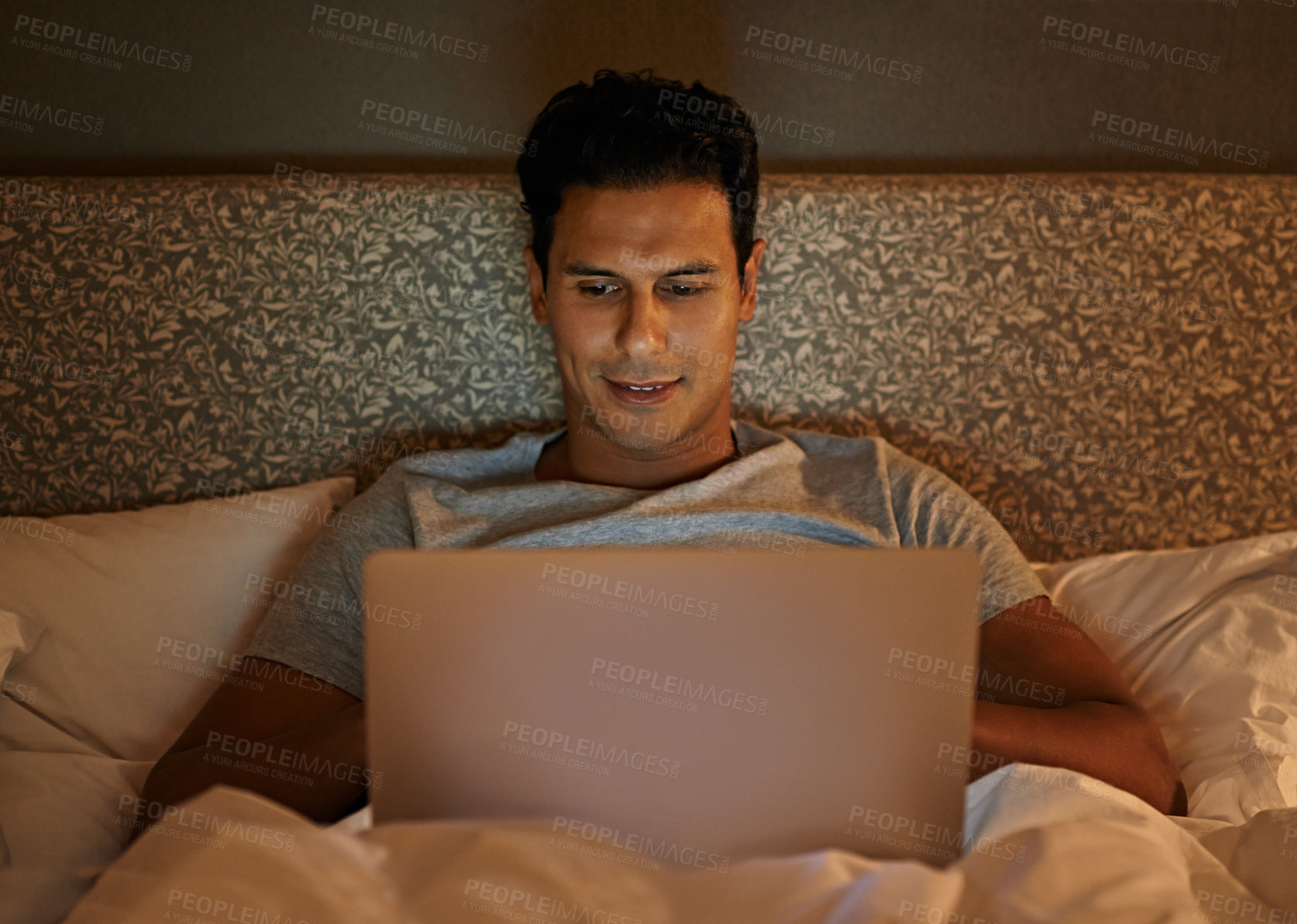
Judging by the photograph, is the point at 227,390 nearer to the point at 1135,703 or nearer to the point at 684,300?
the point at 684,300

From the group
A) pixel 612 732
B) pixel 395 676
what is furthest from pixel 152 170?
pixel 612 732

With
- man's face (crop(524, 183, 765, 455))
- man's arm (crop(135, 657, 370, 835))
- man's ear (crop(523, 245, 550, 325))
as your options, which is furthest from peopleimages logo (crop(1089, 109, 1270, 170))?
man's arm (crop(135, 657, 370, 835))

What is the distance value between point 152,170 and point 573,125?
844 millimetres

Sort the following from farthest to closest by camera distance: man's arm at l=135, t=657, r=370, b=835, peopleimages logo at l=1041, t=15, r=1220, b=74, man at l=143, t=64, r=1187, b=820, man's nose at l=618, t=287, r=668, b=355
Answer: peopleimages logo at l=1041, t=15, r=1220, b=74, man's nose at l=618, t=287, r=668, b=355, man at l=143, t=64, r=1187, b=820, man's arm at l=135, t=657, r=370, b=835

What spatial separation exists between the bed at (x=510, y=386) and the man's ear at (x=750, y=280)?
0.10 metres

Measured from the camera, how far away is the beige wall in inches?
68.5

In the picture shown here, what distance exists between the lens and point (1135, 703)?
1.33 m

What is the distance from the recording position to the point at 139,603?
4.89ft

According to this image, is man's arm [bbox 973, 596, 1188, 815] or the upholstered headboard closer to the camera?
man's arm [bbox 973, 596, 1188, 815]

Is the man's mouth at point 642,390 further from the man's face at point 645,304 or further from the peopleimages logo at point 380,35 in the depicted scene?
the peopleimages logo at point 380,35

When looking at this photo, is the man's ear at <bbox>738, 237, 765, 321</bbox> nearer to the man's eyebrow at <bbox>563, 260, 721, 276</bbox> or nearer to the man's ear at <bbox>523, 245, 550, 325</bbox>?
the man's eyebrow at <bbox>563, 260, 721, 276</bbox>

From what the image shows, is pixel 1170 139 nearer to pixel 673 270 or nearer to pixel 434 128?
pixel 673 270

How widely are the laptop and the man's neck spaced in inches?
29.4

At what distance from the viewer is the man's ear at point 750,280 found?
161 cm
